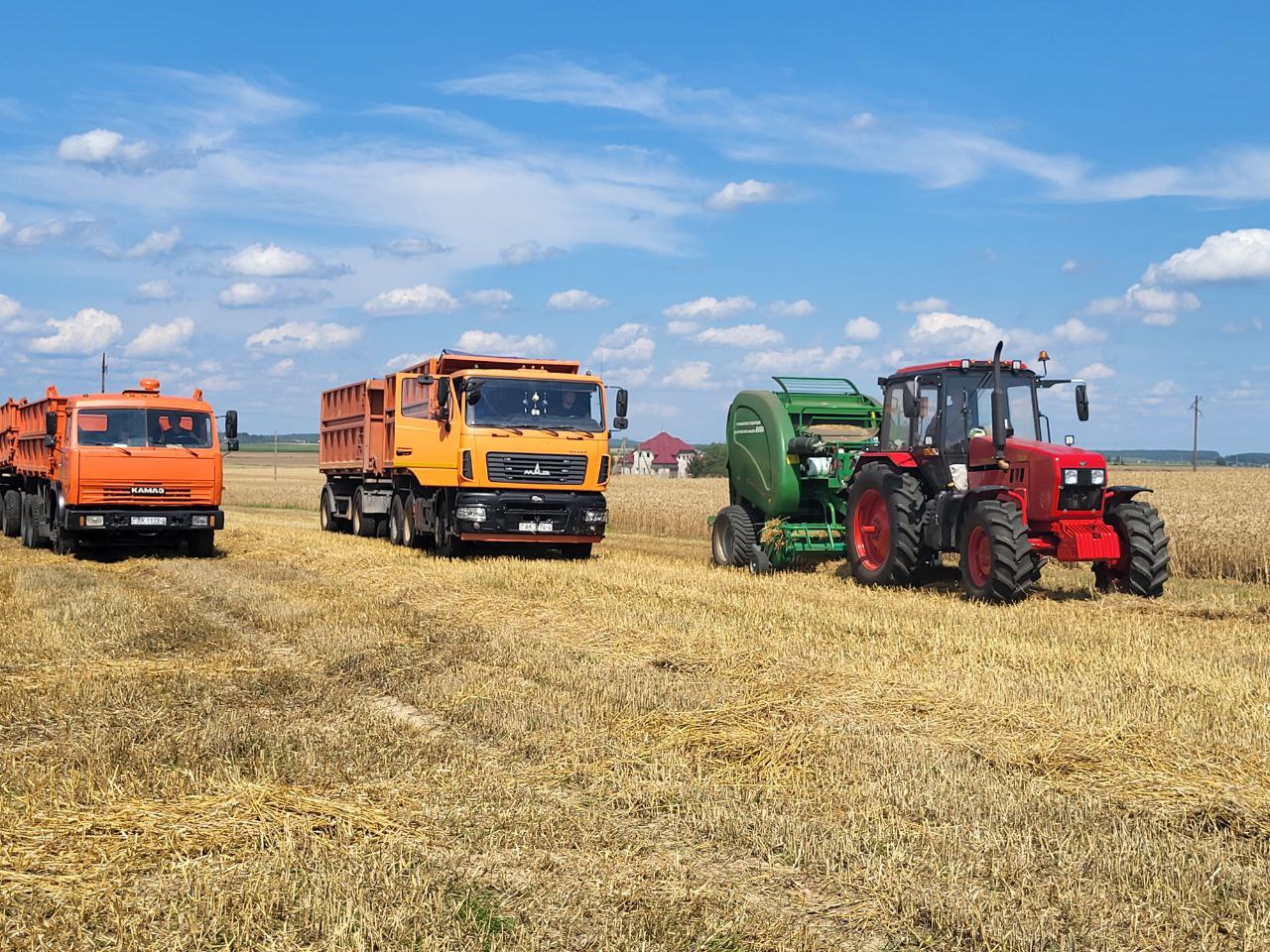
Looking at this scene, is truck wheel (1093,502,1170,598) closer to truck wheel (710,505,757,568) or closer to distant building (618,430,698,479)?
truck wheel (710,505,757,568)

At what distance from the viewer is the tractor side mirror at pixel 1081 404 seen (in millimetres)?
14438

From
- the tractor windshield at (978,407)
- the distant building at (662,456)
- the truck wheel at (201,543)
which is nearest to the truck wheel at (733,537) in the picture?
the tractor windshield at (978,407)

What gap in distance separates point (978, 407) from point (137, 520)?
37.5 ft

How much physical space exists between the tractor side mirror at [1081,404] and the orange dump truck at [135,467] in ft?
36.6

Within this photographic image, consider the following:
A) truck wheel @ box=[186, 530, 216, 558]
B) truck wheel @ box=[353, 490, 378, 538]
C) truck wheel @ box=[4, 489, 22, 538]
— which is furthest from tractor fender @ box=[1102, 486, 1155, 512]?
truck wheel @ box=[4, 489, 22, 538]

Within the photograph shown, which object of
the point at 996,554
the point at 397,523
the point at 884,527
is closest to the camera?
the point at 996,554

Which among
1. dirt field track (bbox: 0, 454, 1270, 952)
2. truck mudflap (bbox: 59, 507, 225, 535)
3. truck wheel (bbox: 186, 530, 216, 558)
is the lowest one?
dirt field track (bbox: 0, 454, 1270, 952)

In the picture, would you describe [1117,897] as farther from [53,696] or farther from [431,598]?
[431,598]

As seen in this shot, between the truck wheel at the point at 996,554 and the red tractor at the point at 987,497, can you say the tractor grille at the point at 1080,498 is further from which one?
the truck wheel at the point at 996,554

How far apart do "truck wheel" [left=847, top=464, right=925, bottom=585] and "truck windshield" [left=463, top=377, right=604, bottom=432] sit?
4.28m

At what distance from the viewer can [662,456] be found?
13212 centimetres

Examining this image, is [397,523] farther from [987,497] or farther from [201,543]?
[987,497]

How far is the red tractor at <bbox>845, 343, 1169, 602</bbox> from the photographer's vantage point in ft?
44.9

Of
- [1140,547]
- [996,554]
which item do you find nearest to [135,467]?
[996,554]
